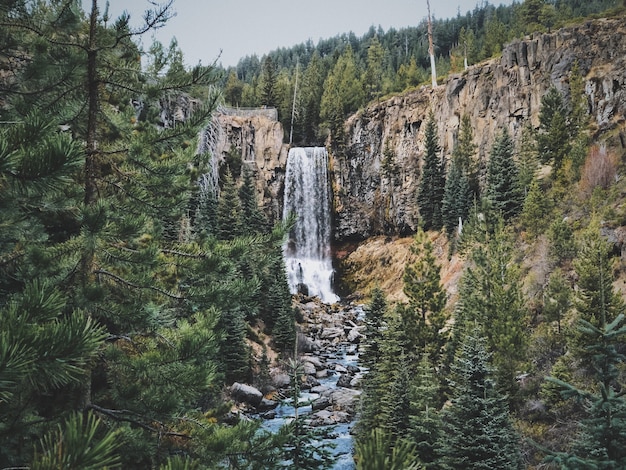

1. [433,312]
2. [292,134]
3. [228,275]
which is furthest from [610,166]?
[292,134]

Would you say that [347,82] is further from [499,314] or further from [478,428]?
[478,428]

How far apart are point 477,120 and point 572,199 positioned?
59.8 feet

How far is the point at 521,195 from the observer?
30.4 metres

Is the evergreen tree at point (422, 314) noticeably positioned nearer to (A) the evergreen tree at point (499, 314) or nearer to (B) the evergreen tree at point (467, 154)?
(A) the evergreen tree at point (499, 314)

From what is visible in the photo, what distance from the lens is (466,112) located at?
40.0 metres

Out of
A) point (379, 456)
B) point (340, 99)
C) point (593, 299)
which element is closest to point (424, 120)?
point (340, 99)

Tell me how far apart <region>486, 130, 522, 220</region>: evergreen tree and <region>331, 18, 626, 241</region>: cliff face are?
581cm

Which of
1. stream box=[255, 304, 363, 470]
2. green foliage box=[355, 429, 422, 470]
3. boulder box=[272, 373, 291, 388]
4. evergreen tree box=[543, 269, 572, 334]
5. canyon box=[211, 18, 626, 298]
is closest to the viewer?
green foliage box=[355, 429, 422, 470]

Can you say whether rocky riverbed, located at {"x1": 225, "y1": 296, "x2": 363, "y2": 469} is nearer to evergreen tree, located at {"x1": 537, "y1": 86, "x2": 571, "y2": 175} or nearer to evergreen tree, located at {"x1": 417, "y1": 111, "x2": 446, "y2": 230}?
evergreen tree, located at {"x1": 417, "y1": 111, "x2": 446, "y2": 230}

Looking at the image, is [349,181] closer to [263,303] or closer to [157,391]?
[263,303]

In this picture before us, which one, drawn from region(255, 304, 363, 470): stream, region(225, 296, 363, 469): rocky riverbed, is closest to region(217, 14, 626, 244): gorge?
region(255, 304, 363, 470): stream

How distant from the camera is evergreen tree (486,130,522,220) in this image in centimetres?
2966

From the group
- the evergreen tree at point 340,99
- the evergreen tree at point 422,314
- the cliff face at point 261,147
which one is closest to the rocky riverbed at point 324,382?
the evergreen tree at point 422,314

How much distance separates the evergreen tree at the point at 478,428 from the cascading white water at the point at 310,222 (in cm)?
3237
